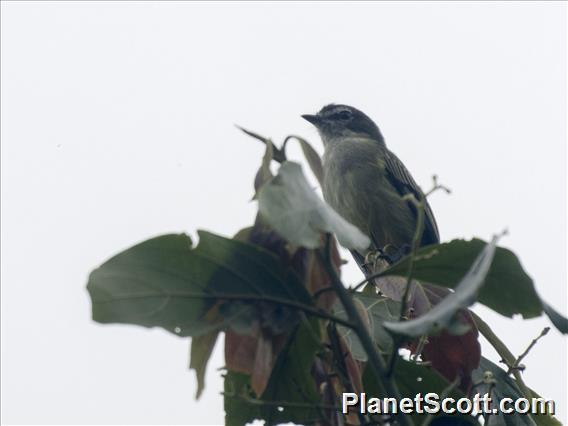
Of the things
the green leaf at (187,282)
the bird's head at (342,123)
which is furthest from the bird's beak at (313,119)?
the green leaf at (187,282)

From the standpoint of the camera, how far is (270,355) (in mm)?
2285

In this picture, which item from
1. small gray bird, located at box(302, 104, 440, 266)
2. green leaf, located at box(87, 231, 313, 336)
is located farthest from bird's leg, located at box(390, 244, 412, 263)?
green leaf, located at box(87, 231, 313, 336)

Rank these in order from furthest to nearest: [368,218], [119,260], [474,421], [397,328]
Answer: [368,218]
[474,421]
[119,260]
[397,328]

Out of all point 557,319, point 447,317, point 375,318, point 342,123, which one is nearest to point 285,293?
point 447,317

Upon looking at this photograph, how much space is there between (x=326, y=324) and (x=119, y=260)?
54 cm

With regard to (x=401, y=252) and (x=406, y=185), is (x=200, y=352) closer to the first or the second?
(x=401, y=252)

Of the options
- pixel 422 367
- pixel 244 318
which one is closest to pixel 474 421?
pixel 422 367

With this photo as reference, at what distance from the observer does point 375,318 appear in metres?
2.96

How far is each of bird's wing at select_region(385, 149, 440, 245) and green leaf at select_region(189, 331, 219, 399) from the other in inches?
155

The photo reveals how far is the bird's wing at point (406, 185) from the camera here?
6.27 metres

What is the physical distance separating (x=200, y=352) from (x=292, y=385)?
0.26 m

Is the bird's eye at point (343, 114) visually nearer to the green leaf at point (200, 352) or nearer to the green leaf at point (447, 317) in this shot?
the green leaf at point (200, 352)

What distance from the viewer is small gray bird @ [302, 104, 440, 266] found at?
20.2ft

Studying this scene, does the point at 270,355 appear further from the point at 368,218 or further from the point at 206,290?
the point at 368,218
